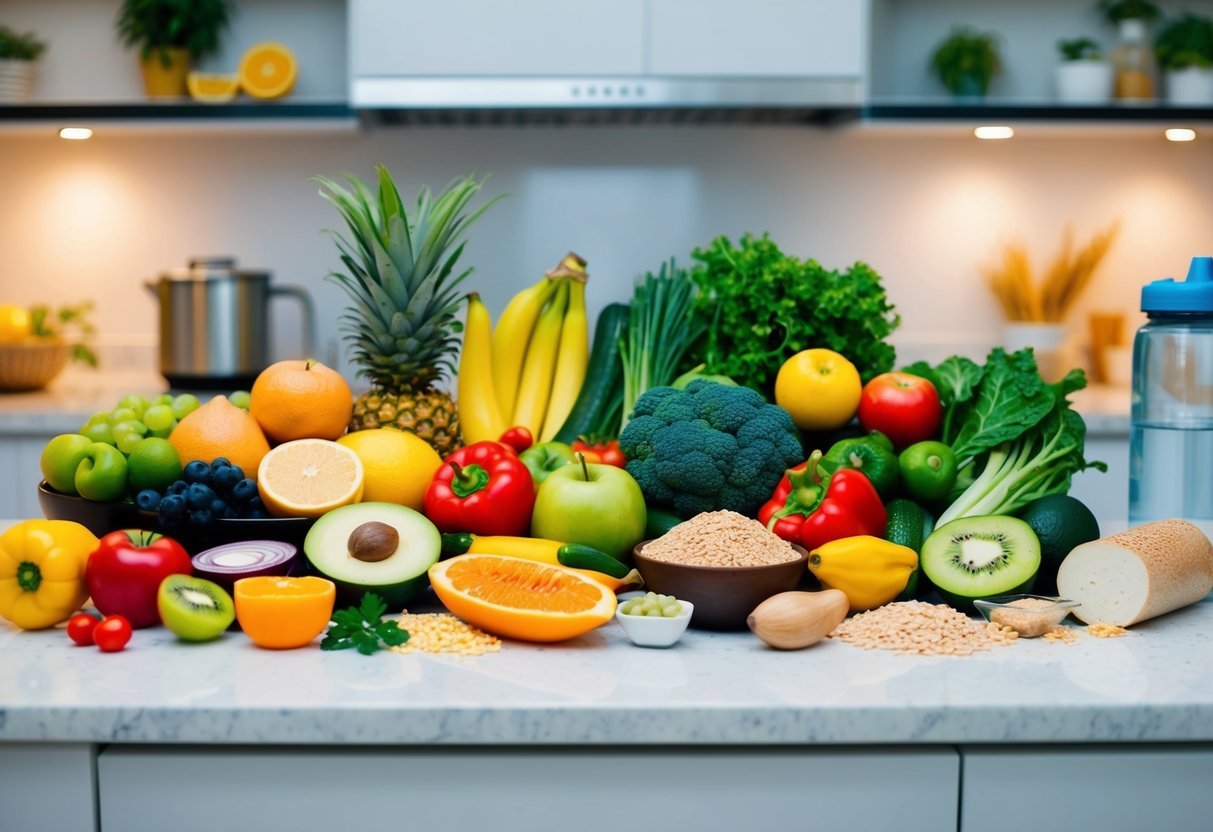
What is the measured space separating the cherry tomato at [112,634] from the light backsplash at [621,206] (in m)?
2.73

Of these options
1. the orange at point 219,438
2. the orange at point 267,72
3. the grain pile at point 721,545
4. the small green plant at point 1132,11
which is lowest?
the grain pile at point 721,545

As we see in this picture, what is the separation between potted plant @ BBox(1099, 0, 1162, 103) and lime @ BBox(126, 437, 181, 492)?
10.7ft

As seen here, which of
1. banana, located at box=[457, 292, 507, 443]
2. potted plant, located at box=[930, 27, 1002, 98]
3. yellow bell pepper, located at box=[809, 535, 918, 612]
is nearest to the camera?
yellow bell pepper, located at box=[809, 535, 918, 612]

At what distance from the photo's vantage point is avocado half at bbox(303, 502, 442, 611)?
131cm

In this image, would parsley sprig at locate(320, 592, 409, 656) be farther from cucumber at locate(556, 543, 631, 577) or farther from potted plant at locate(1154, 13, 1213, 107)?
potted plant at locate(1154, 13, 1213, 107)

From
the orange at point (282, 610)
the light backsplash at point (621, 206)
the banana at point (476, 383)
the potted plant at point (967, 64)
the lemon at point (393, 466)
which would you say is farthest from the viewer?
the light backsplash at point (621, 206)

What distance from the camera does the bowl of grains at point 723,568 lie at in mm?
1264

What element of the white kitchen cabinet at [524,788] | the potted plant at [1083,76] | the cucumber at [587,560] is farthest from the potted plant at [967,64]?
the white kitchen cabinet at [524,788]

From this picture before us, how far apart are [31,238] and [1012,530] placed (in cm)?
354

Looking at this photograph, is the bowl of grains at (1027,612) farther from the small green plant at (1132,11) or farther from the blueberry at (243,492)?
the small green plant at (1132,11)

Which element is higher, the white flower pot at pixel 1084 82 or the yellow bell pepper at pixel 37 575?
the white flower pot at pixel 1084 82

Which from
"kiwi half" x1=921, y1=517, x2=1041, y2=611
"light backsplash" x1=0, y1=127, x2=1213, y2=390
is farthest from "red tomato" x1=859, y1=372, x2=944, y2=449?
"light backsplash" x1=0, y1=127, x2=1213, y2=390

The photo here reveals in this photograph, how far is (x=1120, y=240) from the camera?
395 centimetres

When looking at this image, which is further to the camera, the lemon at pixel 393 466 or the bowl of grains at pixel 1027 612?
the lemon at pixel 393 466
